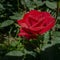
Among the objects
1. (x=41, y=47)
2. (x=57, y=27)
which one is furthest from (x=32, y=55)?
(x=57, y=27)

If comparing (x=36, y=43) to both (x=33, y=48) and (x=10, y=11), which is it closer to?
(x=33, y=48)

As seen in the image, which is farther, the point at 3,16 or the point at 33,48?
the point at 3,16

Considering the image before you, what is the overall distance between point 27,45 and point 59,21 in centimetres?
15

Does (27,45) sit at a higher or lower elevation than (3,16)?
higher

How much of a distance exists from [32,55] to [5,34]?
102 centimetres

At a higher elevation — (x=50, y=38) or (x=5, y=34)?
(x=50, y=38)

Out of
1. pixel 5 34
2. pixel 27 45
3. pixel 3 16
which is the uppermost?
pixel 27 45

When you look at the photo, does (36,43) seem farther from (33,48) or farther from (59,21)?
(59,21)

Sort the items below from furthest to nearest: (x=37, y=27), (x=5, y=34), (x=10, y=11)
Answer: (x=5, y=34) < (x=10, y=11) < (x=37, y=27)

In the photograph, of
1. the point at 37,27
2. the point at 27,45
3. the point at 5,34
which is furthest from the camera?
A: the point at 5,34

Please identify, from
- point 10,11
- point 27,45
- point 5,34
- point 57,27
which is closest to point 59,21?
point 57,27

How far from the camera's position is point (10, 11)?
144 cm

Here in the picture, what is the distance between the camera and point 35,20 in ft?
2.11

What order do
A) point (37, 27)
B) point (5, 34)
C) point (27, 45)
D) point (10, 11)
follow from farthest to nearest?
point (5, 34) → point (10, 11) → point (27, 45) → point (37, 27)
